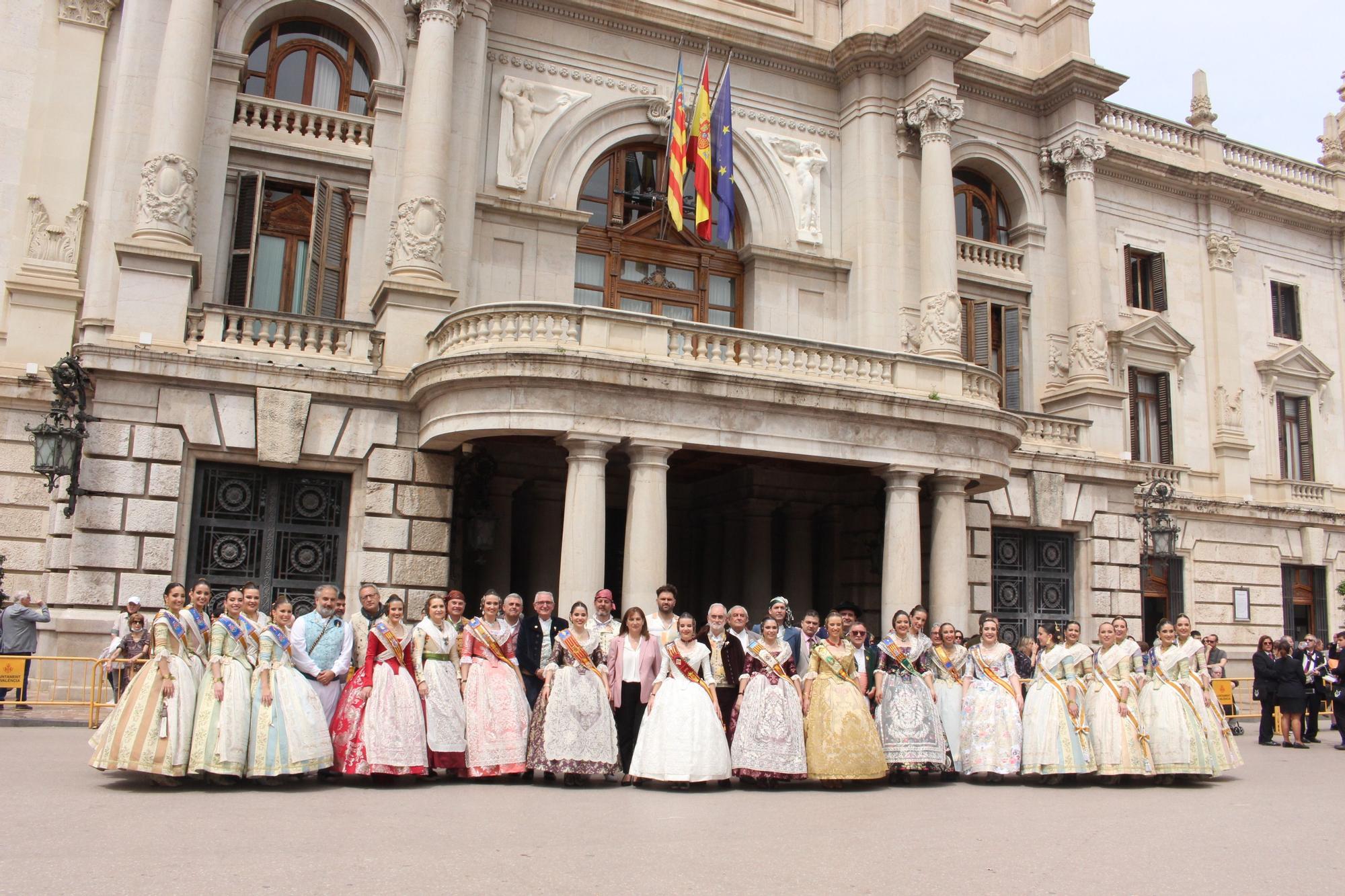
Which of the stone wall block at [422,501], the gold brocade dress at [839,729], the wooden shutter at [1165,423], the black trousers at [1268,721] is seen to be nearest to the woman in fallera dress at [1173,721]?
the gold brocade dress at [839,729]

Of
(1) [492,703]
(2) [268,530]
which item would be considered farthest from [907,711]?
(2) [268,530]

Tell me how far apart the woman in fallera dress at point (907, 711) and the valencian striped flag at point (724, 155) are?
1104 centimetres

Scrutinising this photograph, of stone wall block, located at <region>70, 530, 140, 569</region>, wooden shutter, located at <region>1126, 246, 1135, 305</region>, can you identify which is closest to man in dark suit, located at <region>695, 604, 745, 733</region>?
stone wall block, located at <region>70, 530, 140, 569</region>

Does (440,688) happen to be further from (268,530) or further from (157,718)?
(268,530)

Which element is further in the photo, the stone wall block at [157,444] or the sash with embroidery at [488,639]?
the stone wall block at [157,444]

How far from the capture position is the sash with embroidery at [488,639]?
1102 centimetres

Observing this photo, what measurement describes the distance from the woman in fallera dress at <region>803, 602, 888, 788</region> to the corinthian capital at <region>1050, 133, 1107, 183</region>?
1784 centimetres

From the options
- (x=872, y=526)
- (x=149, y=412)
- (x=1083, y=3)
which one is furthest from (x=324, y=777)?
(x=1083, y=3)

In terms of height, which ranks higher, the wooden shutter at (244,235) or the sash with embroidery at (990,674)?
the wooden shutter at (244,235)

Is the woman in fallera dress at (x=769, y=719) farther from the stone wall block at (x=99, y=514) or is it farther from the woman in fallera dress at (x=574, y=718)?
the stone wall block at (x=99, y=514)

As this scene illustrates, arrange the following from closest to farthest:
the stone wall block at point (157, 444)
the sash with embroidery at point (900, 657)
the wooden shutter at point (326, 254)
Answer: the sash with embroidery at point (900, 657), the stone wall block at point (157, 444), the wooden shutter at point (326, 254)

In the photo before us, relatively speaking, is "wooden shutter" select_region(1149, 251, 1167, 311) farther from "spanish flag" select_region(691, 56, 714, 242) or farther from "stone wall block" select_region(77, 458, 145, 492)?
"stone wall block" select_region(77, 458, 145, 492)

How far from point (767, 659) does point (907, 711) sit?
5.66 feet

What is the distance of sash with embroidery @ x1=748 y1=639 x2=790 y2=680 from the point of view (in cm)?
1117
